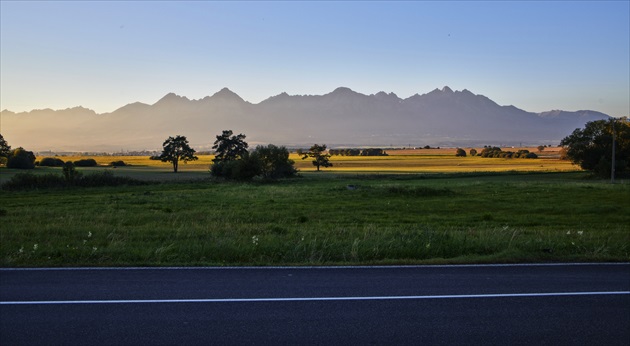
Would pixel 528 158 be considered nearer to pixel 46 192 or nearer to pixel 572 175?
pixel 572 175

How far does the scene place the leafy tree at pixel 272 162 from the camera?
79.4 meters

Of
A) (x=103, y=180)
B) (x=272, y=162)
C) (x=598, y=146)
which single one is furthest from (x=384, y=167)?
(x=103, y=180)

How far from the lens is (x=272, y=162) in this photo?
3150 inches

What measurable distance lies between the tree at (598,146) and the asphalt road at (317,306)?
75.0 meters

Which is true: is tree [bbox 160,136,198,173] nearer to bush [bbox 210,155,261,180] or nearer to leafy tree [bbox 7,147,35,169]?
leafy tree [bbox 7,147,35,169]

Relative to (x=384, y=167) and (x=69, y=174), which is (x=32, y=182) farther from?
(x=384, y=167)

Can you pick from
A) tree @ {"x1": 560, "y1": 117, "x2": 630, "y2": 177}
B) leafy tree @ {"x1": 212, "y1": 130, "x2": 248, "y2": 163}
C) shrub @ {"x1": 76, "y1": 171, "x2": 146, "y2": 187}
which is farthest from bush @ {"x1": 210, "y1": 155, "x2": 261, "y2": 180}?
tree @ {"x1": 560, "y1": 117, "x2": 630, "y2": 177}

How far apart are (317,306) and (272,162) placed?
237 ft

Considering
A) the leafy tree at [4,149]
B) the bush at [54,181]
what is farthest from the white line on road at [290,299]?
the leafy tree at [4,149]

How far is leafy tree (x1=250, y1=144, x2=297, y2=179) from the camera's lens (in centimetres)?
7940

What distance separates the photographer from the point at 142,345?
256 inches

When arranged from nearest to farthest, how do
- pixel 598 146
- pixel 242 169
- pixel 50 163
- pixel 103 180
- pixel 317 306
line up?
pixel 317 306 → pixel 103 180 → pixel 242 169 → pixel 598 146 → pixel 50 163

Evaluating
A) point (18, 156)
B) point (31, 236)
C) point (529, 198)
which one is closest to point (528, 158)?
point (529, 198)

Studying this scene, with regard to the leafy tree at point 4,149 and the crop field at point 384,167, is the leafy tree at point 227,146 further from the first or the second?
the leafy tree at point 4,149
